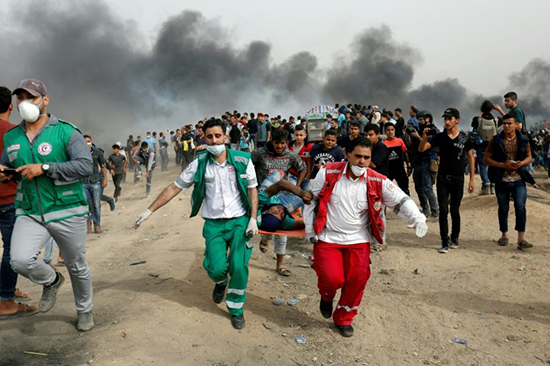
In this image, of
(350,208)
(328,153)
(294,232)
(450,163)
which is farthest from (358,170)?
(450,163)

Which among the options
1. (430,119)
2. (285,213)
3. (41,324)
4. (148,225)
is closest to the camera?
(41,324)

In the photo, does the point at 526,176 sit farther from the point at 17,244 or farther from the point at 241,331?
the point at 17,244

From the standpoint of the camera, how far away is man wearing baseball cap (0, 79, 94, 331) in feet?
13.0

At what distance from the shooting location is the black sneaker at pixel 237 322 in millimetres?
4648

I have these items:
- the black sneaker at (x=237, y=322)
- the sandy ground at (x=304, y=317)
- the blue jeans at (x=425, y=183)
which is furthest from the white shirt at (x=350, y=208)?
the blue jeans at (x=425, y=183)

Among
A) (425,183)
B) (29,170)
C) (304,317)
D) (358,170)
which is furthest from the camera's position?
(425,183)

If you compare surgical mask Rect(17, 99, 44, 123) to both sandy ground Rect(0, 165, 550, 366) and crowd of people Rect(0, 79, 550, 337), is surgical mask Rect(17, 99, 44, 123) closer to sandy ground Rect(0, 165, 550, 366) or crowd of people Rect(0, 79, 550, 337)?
crowd of people Rect(0, 79, 550, 337)

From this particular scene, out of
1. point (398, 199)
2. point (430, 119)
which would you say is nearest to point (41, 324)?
point (398, 199)

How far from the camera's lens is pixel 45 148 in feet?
13.4

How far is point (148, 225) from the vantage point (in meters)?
11.8

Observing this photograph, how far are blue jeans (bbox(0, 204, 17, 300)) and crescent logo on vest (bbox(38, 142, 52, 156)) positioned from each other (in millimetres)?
943

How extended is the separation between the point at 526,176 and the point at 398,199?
12.4 ft

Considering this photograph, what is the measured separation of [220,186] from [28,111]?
181 centimetres

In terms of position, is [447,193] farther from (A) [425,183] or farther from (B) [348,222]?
(B) [348,222]
